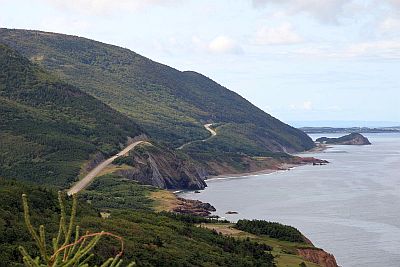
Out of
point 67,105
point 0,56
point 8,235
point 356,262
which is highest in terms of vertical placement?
point 0,56

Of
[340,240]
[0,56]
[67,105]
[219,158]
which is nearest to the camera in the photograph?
[340,240]

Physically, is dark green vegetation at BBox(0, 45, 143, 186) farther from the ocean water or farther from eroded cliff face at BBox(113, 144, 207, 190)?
the ocean water

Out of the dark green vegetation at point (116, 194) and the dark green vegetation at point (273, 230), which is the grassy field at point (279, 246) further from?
the dark green vegetation at point (116, 194)

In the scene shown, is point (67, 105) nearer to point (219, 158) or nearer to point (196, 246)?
A: point (219, 158)

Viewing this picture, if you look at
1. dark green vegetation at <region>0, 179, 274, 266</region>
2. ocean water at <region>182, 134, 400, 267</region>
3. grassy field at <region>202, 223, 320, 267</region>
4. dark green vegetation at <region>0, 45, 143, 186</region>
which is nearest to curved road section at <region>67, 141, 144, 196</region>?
dark green vegetation at <region>0, 45, 143, 186</region>

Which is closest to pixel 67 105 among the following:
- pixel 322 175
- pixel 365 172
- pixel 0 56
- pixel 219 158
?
pixel 0 56

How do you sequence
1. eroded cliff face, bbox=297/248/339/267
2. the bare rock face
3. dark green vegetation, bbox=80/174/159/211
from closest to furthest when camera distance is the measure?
eroded cliff face, bbox=297/248/339/267 → dark green vegetation, bbox=80/174/159/211 → the bare rock face

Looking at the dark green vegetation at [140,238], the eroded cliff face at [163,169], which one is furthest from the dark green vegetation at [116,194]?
the dark green vegetation at [140,238]
